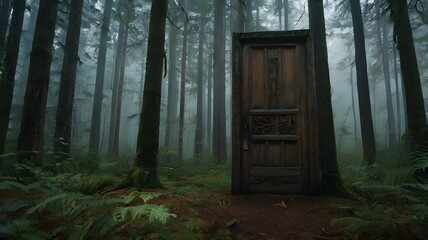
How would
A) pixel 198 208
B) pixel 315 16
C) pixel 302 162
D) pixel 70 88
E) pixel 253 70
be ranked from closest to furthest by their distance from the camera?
1. pixel 198 208
2. pixel 302 162
3. pixel 253 70
4. pixel 315 16
5. pixel 70 88

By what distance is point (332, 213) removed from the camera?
13.5 feet

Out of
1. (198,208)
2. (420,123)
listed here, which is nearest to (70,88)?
(198,208)

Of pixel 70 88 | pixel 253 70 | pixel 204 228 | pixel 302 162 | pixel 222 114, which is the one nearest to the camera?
pixel 204 228

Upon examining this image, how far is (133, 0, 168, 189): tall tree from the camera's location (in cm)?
527

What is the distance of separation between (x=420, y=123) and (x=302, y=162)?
2.84 m

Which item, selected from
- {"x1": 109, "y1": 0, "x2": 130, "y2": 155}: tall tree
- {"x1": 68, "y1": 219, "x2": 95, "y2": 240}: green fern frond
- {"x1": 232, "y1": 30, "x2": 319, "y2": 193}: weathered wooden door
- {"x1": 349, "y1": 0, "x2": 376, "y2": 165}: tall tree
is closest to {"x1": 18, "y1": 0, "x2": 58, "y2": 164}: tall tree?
{"x1": 232, "y1": 30, "x2": 319, "y2": 193}: weathered wooden door

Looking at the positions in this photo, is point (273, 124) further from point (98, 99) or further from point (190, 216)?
point (98, 99)

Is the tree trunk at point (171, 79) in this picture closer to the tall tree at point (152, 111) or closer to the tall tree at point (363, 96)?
the tall tree at point (363, 96)

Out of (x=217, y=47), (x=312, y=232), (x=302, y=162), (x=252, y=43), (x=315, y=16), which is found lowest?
(x=312, y=232)

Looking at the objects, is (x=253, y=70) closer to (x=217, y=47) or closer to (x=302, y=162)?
(x=302, y=162)

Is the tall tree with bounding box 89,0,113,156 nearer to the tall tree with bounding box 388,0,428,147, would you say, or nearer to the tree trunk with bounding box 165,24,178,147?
the tree trunk with bounding box 165,24,178,147

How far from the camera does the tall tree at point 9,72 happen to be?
8281mm

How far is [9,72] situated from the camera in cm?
862

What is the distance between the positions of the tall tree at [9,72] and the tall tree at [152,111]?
5094 mm
